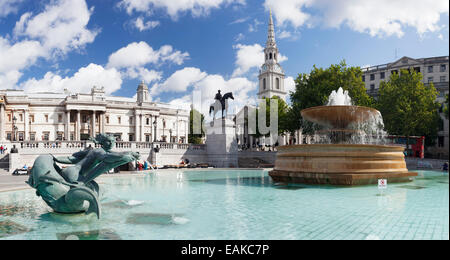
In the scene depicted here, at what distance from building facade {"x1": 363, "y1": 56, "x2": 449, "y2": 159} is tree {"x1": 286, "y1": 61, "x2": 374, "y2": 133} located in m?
13.6

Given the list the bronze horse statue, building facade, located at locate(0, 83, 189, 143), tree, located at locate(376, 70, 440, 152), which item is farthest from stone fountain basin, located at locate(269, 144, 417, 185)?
building facade, located at locate(0, 83, 189, 143)

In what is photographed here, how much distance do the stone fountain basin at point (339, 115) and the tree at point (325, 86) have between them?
1799 centimetres

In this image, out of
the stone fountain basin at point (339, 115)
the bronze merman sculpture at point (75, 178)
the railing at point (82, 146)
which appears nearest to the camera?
the bronze merman sculpture at point (75, 178)

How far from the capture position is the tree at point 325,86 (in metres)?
36.9

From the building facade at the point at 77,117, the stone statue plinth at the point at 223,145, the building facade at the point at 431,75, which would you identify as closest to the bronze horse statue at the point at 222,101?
the stone statue plinth at the point at 223,145

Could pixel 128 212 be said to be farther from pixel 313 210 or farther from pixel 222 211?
pixel 313 210

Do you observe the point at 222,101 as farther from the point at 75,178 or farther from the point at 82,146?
the point at 75,178

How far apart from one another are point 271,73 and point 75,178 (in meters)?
82.5

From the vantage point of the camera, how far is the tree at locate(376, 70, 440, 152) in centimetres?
3741

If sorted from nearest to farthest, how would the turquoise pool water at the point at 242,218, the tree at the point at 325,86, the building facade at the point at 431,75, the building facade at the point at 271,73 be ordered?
1. the turquoise pool water at the point at 242,218
2. the tree at the point at 325,86
3. the building facade at the point at 431,75
4. the building facade at the point at 271,73

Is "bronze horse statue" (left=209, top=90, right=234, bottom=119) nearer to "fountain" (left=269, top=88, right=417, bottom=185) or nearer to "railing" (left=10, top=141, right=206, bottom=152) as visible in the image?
"railing" (left=10, top=141, right=206, bottom=152)

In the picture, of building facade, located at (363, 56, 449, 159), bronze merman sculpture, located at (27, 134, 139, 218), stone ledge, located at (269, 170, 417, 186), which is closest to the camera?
bronze merman sculpture, located at (27, 134, 139, 218)

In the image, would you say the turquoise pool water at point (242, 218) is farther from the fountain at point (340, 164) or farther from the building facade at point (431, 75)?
the building facade at point (431, 75)

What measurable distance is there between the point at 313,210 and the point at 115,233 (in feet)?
14.7
